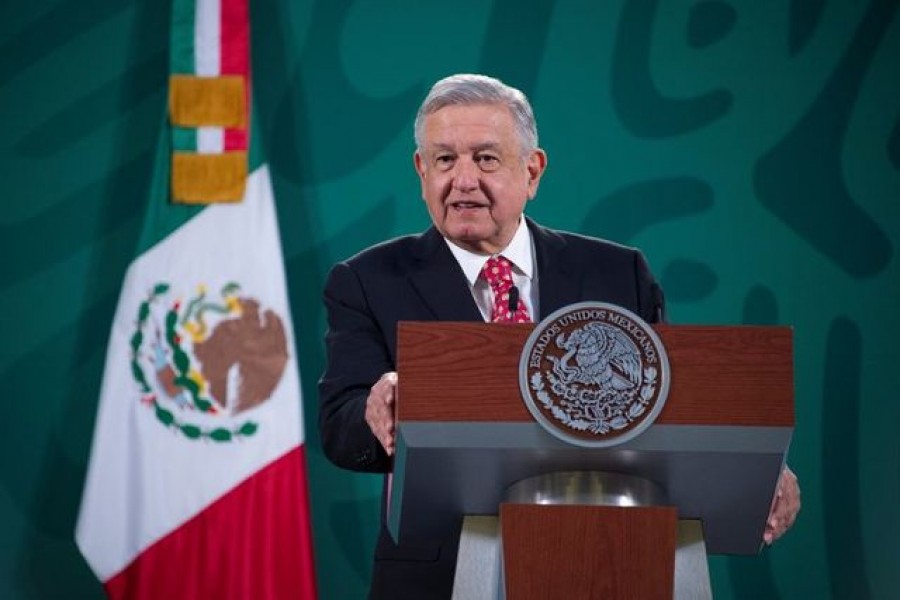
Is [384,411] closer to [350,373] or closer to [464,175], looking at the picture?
[350,373]

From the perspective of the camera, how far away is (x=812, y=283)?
4559 mm

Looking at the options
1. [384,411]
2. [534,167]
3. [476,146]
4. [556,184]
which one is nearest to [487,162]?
[476,146]

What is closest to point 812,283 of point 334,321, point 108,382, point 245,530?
point 245,530

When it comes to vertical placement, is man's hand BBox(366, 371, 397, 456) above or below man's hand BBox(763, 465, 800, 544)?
above

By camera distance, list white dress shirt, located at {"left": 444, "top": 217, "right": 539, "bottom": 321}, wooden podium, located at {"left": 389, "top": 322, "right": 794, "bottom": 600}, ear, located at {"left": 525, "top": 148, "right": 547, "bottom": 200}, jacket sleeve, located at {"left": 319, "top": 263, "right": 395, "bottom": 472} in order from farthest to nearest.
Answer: ear, located at {"left": 525, "top": 148, "right": 547, "bottom": 200}
white dress shirt, located at {"left": 444, "top": 217, "right": 539, "bottom": 321}
jacket sleeve, located at {"left": 319, "top": 263, "right": 395, "bottom": 472}
wooden podium, located at {"left": 389, "top": 322, "right": 794, "bottom": 600}

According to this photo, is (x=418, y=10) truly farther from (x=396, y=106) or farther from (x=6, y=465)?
(x=6, y=465)

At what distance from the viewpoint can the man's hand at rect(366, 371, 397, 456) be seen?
173 centimetres

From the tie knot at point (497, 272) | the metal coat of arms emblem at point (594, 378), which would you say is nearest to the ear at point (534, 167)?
the tie knot at point (497, 272)

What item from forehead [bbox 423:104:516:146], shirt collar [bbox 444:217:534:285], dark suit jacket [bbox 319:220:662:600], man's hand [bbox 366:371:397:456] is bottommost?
man's hand [bbox 366:371:397:456]

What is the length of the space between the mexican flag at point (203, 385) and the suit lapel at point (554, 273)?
1.95m

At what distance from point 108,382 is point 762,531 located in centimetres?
284

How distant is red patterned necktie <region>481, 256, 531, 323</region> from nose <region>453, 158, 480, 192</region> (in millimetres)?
136

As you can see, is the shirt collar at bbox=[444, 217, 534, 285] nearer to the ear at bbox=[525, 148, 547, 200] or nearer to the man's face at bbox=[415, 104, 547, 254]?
the man's face at bbox=[415, 104, 547, 254]

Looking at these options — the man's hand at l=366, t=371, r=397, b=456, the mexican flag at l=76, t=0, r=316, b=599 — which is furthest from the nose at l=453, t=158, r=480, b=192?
the mexican flag at l=76, t=0, r=316, b=599
